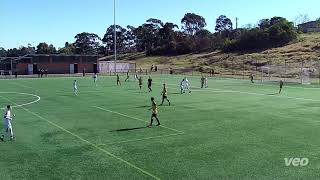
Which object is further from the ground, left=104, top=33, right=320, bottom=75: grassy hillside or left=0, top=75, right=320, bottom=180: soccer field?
left=104, top=33, right=320, bottom=75: grassy hillside

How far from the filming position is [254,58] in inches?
4060

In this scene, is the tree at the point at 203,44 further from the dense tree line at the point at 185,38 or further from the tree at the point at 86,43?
the tree at the point at 86,43

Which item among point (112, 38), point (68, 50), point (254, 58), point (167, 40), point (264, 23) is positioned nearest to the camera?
point (254, 58)

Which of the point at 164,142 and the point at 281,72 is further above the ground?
the point at 281,72

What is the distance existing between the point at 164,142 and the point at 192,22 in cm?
16215

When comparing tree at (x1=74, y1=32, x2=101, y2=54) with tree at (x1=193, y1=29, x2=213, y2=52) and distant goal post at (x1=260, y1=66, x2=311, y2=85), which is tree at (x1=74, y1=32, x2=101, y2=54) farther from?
distant goal post at (x1=260, y1=66, x2=311, y2=85)

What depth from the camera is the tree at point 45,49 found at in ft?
527

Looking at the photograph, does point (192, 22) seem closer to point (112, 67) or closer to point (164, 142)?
point (112, 67)

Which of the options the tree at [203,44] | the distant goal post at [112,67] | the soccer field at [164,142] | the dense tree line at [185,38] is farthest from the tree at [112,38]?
the soccer field at [164,142]

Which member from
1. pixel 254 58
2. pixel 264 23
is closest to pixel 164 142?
pixel 254 58

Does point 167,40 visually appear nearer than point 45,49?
Yes

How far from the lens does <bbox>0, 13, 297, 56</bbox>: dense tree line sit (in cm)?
11538

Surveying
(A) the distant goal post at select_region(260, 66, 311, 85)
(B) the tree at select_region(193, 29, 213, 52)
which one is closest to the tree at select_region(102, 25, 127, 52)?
(B) the tree at select_region(193, 29, 213, 52)

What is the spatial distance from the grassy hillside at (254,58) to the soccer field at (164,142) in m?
61.8
